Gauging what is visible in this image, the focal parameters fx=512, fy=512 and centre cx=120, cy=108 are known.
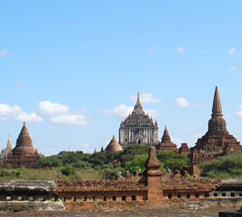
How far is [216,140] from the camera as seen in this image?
266 feet

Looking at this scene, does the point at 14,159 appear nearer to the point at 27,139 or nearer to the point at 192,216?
the point at 27,139

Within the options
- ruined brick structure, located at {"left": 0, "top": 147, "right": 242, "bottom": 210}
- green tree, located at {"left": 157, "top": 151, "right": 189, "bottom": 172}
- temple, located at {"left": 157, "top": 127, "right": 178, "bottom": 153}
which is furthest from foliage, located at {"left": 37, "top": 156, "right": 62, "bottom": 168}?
ruined brick structure, located at {"left": 0, "top": 147, "right": 242, "bottom": 210}

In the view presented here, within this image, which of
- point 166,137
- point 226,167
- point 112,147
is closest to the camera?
point 226,167

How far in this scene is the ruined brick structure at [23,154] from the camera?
8800 centimetres

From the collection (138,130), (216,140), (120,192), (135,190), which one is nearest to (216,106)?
Answer: (216,140)

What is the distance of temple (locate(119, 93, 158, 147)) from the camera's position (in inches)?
5138

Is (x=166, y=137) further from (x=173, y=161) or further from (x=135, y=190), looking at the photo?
(x=135, y=190)

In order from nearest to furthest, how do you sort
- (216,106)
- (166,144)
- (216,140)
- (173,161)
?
(173,161) < (216,140) < (216,106) < (166,144)

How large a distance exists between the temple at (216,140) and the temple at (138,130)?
4449cm

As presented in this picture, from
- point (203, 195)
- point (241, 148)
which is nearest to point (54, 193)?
point (203, 195)

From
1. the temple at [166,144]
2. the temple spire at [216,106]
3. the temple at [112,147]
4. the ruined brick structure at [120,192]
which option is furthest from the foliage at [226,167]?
the temple at [112,147]

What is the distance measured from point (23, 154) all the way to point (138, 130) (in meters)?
47.1

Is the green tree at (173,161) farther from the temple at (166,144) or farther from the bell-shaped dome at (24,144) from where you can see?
the bell-shaped dome at (24,144)

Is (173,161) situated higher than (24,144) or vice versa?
(24,144)
